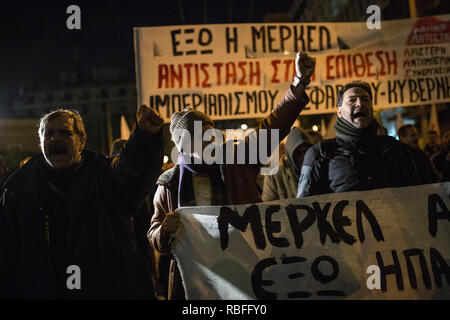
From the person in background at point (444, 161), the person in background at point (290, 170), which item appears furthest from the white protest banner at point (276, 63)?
the person in background at point (444, 161)

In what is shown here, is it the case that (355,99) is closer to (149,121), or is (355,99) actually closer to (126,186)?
(149,121)

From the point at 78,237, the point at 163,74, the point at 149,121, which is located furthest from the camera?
the point at 163,74

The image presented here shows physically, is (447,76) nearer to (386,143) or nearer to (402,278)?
(386,143)

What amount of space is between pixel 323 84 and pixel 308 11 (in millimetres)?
46132

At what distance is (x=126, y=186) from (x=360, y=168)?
1.42m

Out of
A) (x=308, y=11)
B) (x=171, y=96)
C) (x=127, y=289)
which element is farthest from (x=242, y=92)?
(x=308, y=11)

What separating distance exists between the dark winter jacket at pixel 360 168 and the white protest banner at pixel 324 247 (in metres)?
0.17

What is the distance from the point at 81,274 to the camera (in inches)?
95.7

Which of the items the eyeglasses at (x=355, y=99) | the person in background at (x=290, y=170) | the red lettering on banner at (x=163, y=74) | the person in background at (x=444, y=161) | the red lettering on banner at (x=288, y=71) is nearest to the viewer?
the eyeglasses at (x=355, y=99)

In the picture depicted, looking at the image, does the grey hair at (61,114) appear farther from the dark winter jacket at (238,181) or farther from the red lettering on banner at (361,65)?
the red lettering on banner at (361,65)

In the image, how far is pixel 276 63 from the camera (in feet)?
17.6

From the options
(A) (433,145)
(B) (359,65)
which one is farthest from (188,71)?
(A) (433,145)

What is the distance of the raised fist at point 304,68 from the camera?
2949 millimetres

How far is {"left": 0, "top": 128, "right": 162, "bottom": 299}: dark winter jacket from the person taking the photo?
241 centimetres
